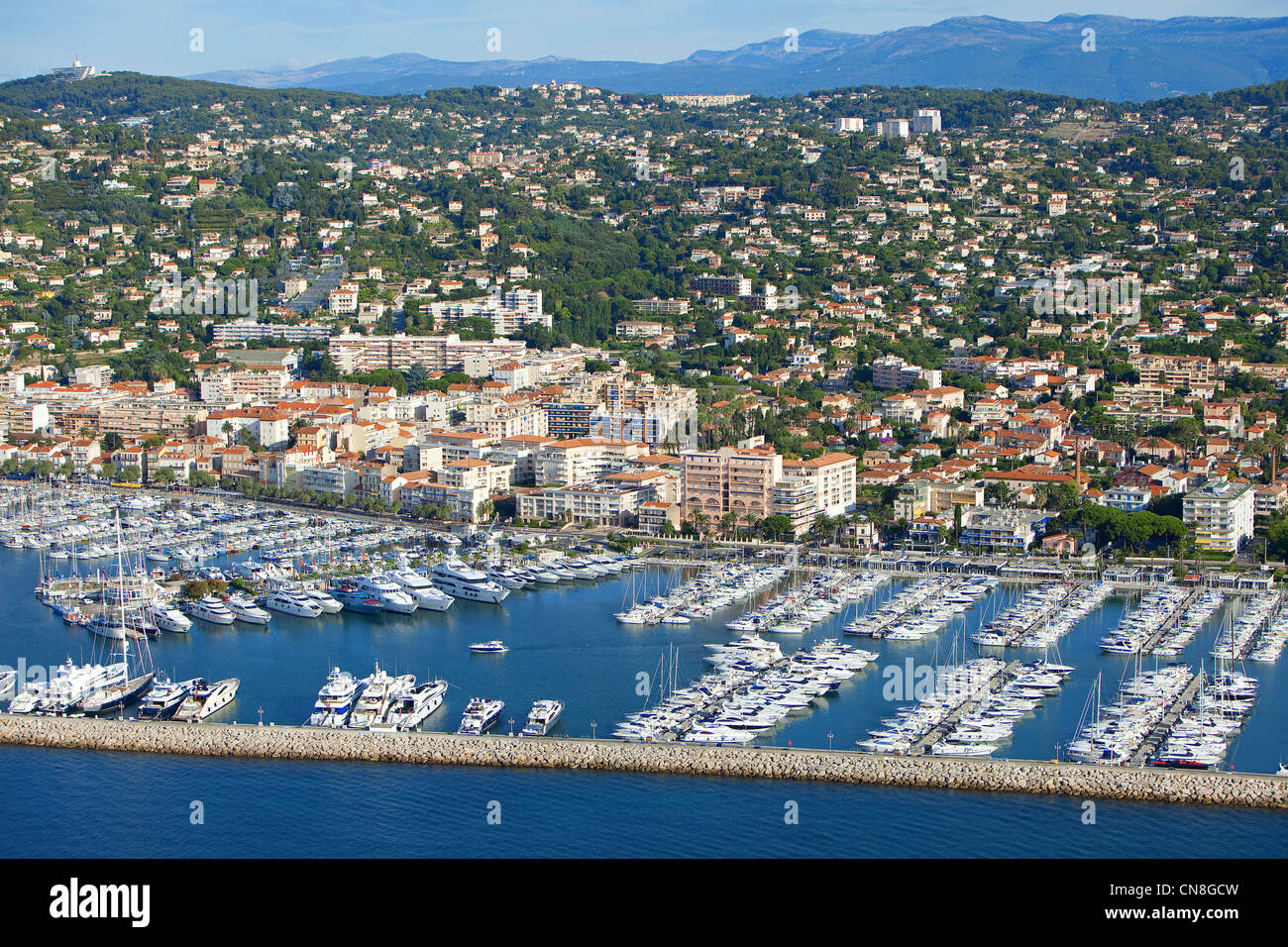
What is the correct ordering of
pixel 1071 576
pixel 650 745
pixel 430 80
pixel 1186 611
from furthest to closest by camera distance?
pixel 430 80
pixel 1071 576
pixel 1186 611
pixel 650 745

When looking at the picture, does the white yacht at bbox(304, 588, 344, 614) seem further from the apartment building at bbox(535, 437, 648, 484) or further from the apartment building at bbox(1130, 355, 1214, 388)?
the apartment building at bbox(1130, 355, 1214, 388)

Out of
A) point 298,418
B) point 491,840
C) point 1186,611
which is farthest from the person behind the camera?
point 298,418

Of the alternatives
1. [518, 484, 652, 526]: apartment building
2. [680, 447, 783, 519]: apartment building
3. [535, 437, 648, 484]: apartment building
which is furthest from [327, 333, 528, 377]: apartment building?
[680, 447, 783, 519]: apartment building

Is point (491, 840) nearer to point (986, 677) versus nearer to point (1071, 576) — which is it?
point (986, 677)

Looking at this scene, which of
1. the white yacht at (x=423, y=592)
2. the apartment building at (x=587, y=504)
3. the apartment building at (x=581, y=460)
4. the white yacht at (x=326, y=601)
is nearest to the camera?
the white yacht at (x=326, y=601)

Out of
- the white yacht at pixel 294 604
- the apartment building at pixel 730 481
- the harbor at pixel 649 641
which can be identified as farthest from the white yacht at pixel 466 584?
the apartment building at pixel 730 481

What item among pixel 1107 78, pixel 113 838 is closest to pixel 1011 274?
pixel 113 838

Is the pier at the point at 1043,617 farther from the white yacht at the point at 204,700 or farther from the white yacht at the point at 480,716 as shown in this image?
the white yacht at the point at 204,700

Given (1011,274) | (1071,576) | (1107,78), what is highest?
(1107,78)
